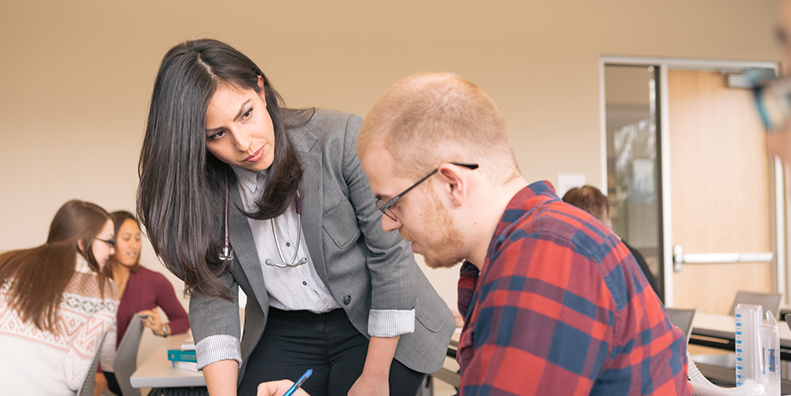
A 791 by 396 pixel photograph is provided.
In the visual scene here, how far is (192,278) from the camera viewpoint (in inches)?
60.1

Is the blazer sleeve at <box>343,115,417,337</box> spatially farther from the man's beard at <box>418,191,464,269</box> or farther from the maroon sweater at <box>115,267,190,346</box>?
the maroon sweater at <box>115,267,190,346</box>

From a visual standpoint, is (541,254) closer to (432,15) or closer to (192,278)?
(192,278)

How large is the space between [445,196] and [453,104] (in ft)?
0.47

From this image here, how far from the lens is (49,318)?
2.16 meters

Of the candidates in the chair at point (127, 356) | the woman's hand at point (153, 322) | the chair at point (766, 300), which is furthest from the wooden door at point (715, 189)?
the chair at point (127, 356)

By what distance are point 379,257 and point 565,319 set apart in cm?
81

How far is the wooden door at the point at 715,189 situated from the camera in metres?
4.83

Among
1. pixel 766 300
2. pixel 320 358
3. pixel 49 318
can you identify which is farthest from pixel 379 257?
pixel 766 300

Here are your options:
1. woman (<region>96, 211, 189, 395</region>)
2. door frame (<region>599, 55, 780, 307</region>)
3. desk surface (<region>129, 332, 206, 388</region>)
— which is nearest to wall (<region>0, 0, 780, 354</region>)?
door frame (<region>599, 55, 780, 307</region>)

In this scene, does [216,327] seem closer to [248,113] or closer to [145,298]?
[248,113]

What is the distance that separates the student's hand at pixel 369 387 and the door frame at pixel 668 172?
3.61 meters

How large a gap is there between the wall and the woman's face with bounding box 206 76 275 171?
2.65 meters

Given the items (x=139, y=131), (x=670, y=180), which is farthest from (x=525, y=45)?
(x=139, y=131)

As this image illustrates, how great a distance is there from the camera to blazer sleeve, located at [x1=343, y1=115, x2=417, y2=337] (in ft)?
4.90
